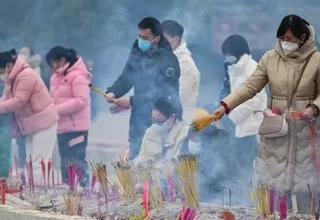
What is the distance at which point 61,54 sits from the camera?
12328mm

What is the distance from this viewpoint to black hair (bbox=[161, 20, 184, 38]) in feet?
36.8

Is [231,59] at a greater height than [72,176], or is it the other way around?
[231,59]

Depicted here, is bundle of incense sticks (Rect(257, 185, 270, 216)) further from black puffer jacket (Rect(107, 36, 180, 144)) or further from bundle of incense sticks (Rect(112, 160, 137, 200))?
black puffer jacket (Rect(107, 36, 180, 144))

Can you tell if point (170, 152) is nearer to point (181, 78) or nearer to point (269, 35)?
point (181, 78)

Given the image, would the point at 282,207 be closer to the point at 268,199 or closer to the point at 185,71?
the point at 268,199

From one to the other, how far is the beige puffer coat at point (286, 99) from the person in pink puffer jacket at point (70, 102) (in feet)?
10.9

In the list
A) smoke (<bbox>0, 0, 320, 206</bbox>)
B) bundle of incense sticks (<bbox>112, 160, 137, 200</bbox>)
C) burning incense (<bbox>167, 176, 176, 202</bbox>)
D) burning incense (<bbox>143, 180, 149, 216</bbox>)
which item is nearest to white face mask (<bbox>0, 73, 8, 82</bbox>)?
smoke (<bbox>0, 0, 320, 206</bbox>)

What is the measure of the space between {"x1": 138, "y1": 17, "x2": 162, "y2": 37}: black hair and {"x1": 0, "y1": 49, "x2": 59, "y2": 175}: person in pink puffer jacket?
1563 millimetres

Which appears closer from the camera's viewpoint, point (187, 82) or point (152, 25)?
point (187, 82)

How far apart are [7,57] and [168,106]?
7.54 ft

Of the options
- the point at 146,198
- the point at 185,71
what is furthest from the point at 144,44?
the point at 146,198

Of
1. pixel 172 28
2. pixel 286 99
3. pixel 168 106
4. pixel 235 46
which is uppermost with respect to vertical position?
pixel 172 28

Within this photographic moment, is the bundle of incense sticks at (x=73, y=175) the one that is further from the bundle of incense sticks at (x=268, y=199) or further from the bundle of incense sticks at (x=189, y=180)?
the bundle of incense sticks at (x=268, y=199)

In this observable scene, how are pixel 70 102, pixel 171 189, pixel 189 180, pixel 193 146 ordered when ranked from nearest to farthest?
pixel 189 180
pixel 171 189
pixel 193 146
pixel 70 102
